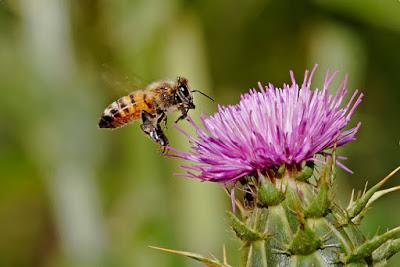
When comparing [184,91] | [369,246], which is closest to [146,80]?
[184,91]

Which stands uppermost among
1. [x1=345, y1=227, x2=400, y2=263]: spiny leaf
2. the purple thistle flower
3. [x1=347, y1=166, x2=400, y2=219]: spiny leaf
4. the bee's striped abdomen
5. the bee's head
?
the bee's head

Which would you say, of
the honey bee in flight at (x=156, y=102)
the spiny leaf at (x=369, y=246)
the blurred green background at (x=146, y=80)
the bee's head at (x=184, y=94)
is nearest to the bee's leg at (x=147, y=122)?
the honey bee in flight at (x=156, y=102)

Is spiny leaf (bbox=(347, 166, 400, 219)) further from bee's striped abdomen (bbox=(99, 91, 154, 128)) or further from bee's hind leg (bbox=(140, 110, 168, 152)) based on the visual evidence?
bee's striped abdomen (bbox=(99, 91, 154, 128))

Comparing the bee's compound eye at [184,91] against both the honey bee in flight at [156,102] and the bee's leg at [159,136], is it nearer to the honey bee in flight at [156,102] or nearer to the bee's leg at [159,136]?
the honey bee in flight at [156,102]

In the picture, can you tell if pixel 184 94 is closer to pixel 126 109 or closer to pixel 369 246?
pixel 126 109

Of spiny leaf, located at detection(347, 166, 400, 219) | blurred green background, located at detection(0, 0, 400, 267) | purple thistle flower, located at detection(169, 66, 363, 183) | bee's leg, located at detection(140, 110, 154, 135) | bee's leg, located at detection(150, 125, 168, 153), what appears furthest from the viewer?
blurred green background, located at detection(0, 0, 400, 267)

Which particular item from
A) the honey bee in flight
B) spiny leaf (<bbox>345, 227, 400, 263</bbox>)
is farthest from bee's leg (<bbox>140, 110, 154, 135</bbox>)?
spiny leaf (<bbox>345, 227, 400, 263</bbox>)

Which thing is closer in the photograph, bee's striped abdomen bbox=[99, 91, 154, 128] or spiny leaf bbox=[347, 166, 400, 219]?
spiny leaf bbox=[347, 166, 400, 219]

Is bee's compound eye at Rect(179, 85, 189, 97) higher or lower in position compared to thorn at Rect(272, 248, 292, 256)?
higher
